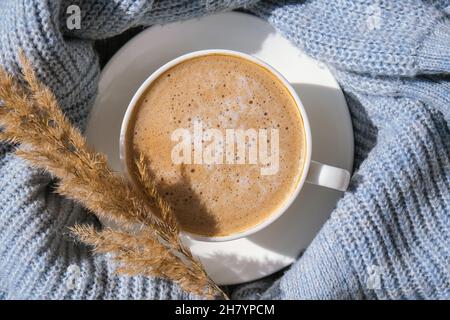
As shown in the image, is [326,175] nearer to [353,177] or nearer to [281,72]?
[353,177]

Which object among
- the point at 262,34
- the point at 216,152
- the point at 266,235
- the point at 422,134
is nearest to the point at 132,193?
the point at 216,152

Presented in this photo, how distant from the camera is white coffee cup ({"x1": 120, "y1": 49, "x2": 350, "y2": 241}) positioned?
106 cm

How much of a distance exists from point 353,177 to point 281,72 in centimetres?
26

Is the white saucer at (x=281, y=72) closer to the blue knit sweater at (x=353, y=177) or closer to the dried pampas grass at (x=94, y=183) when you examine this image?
the blue knit sweater at (x=353, y=177)

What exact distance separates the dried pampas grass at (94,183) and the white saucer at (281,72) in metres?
0.15

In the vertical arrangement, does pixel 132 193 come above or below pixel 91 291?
above

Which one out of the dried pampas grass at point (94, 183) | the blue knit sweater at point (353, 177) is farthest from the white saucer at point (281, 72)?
the dried pampas grass at point (94, 183)

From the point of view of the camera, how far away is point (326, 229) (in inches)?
45.2

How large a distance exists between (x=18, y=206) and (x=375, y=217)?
679mm

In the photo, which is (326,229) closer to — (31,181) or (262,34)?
(262,34)

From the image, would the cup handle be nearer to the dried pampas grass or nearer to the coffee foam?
the coffee foam

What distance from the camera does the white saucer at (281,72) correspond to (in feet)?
3.88

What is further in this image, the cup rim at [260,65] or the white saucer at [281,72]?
the white saucer at [281,72]

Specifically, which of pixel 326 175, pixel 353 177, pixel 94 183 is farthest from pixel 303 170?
pixel 94 183
